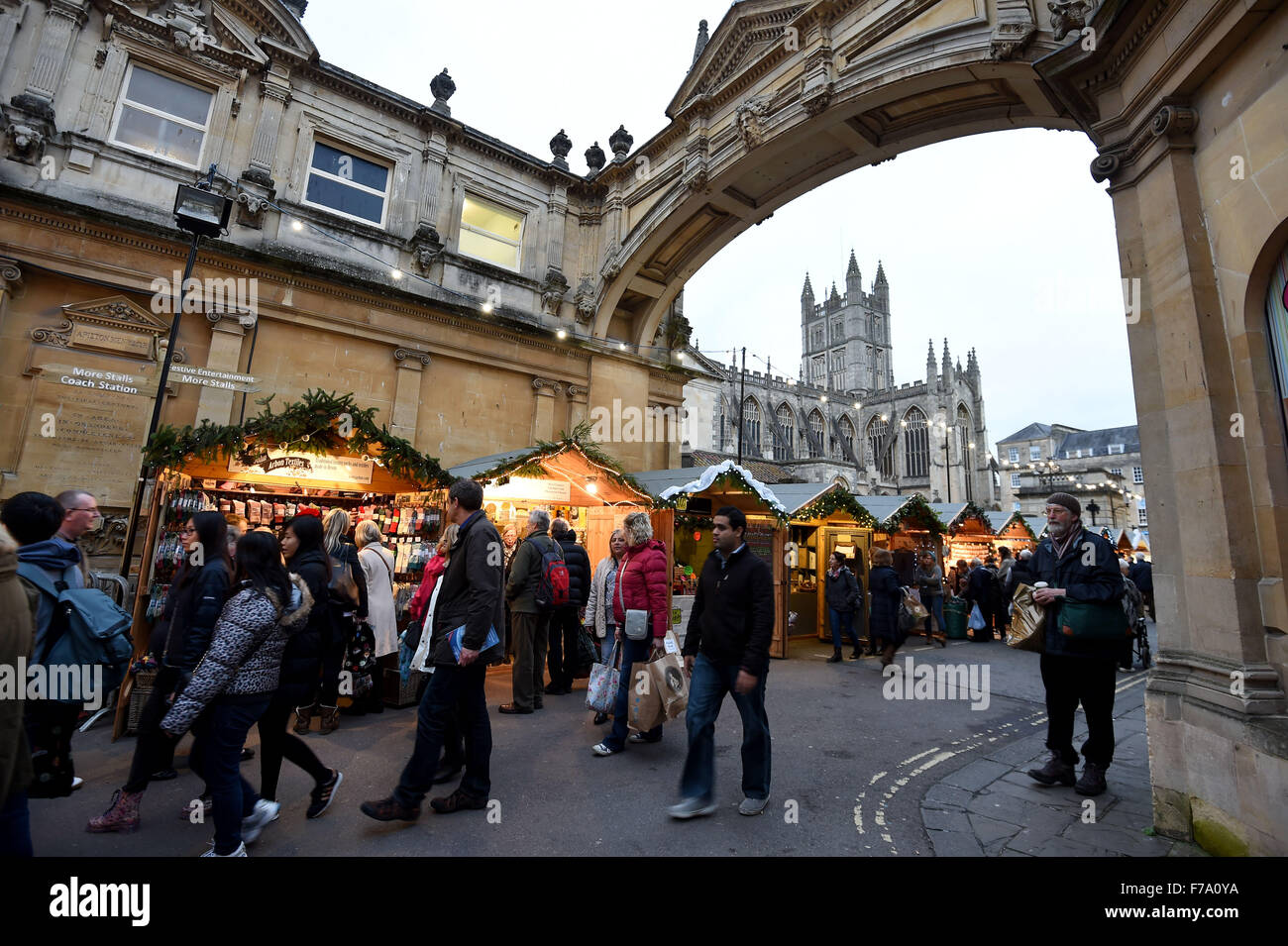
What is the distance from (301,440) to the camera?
21.4 ft

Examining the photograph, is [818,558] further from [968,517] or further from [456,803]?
[456,803]

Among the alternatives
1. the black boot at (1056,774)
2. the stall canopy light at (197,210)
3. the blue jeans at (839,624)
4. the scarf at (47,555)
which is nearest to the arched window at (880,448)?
the blue jeans at (839,624)

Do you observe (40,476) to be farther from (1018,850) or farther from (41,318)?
(1018,850)

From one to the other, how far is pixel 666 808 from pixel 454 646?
1777 mm

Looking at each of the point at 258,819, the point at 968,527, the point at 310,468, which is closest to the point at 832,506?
the point at 968,527

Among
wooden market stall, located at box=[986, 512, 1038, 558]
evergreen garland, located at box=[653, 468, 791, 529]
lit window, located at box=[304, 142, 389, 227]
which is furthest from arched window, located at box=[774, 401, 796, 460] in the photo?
lit window, located at box=[304, 142, 389, 227]

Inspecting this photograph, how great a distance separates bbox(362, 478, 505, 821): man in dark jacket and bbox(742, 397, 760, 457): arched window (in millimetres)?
50959

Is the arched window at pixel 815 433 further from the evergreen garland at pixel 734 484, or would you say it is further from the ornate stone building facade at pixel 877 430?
the evergreen garland at pixel 734 484

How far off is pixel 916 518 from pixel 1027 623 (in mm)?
8957

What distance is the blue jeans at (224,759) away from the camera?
2781 mm

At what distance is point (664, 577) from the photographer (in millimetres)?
4840

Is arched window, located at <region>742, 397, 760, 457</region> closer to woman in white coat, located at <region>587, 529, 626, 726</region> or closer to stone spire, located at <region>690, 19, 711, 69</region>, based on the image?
stone spire, located at <region>690, 19, 711, 69</region>

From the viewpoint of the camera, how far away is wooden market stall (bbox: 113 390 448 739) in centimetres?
555

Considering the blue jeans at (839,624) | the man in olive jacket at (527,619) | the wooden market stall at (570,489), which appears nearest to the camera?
the man in olive jacket at (527,619)
